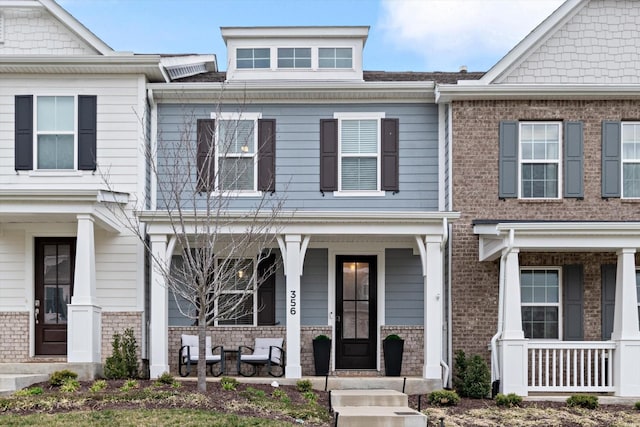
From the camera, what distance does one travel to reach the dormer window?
16344mm

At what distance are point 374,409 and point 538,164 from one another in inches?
233

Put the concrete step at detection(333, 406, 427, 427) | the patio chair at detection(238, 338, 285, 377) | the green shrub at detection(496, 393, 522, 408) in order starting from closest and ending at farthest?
the concrete step at detection(333, 406, 427, 427), the green shrub at detection(496, 393, 522, 408), the patio chair at detection(238, 338, 285, 377)

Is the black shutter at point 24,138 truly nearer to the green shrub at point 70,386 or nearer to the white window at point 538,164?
the green shrub at point 70,386

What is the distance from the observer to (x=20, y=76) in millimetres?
15039

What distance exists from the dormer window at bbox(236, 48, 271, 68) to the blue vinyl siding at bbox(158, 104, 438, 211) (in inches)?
44.9

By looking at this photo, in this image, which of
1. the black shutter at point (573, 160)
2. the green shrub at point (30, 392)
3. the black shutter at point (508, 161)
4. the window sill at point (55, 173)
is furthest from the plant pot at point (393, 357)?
the window sill at point (55, 173)

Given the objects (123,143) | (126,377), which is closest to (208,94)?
(123,143)

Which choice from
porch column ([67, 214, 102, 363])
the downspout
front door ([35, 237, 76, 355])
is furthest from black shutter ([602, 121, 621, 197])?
front door ([35, 237, 76, 355])

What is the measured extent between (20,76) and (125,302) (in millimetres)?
4608

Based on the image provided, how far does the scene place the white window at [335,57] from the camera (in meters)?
16.4

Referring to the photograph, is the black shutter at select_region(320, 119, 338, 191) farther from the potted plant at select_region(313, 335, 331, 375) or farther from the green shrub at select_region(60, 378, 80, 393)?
the green shrub at select_region(60, 378, 80, 393)

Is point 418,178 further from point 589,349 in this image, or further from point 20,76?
point 20,76

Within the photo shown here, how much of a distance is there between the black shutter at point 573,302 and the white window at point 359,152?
12.7 feet

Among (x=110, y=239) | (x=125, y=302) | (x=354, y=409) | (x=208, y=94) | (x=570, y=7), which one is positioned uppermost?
(x=570, y=7)
